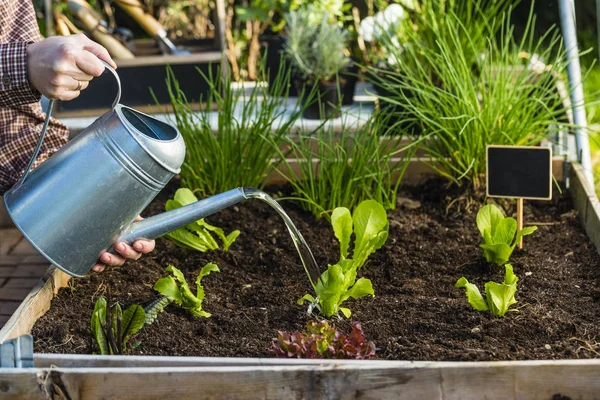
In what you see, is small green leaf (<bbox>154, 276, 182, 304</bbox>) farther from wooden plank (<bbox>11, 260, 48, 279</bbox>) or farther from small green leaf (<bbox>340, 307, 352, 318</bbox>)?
wooden plank (<bbox>11, 260, 48, 279</bbox>)

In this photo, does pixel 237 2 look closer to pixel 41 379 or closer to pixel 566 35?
pixel 566 35

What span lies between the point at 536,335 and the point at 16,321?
3.67ft

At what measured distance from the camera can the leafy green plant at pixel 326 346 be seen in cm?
151

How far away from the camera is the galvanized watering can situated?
1.57m

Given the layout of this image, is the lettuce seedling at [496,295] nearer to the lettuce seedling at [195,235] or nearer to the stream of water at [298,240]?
the stream of water at [298,240]

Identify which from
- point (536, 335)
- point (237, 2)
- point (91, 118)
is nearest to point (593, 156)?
point (536, 335)

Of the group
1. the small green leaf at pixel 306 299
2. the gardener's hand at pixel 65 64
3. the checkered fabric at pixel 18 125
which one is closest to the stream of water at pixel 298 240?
the small green leaf at pixel 306 299

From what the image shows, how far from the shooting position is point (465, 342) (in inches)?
64.4

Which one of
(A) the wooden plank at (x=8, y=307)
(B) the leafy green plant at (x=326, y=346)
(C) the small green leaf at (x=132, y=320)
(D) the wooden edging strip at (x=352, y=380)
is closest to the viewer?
(D) the wooden edging strip at (x=352, y=380)

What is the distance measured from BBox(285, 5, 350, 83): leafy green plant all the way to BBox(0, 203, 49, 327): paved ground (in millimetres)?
1265

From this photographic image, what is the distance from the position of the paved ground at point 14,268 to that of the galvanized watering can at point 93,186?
0.72 meters

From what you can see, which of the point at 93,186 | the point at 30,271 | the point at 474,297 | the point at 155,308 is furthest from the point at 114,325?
the point at 30,271

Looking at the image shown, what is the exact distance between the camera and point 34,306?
5.93ft

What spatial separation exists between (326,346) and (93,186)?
0.57 meters
